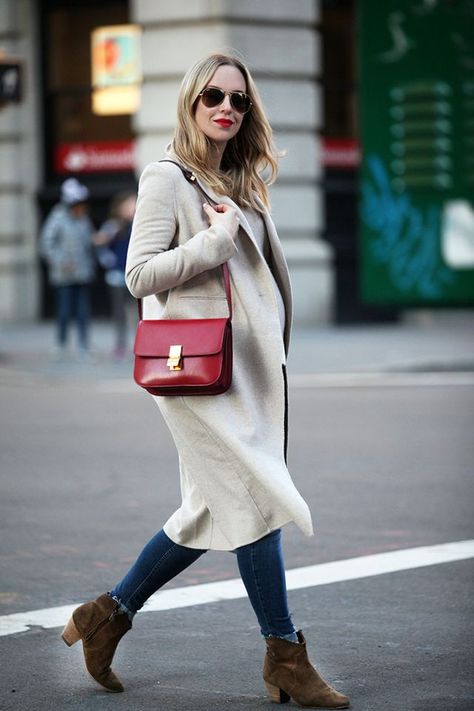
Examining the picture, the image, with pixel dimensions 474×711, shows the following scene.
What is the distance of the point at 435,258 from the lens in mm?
21312

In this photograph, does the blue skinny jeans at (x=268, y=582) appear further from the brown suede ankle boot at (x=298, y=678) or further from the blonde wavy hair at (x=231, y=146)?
the blonde wavy hair at (x=231, y=146)

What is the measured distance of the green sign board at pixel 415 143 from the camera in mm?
21016

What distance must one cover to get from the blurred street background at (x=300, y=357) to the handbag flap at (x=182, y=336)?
3.43 feet

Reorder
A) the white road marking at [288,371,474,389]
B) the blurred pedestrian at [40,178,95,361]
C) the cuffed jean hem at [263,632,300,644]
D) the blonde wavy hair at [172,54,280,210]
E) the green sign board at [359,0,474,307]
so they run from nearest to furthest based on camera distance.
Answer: the cuffed jean hem at [263,632,300,644] < the blonde wavy hair at [172,54,280,210] < the white road marking at [288,371,474,389] < the blurred pedestrian at [40,178,95,361] < the green sign board at [359,0,474,307]

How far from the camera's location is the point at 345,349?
17188 mm

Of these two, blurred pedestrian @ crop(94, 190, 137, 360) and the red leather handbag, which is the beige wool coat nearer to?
the red leather handbag

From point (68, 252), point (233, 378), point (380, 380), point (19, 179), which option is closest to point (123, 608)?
point (233, 378)

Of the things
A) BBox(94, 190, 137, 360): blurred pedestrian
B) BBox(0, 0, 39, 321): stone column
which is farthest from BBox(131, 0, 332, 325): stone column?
BBox(94, 190, 137, 360): blurred pedestrian

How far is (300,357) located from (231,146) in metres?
11.5

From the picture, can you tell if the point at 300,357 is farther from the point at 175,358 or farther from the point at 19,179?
the point at 175,358

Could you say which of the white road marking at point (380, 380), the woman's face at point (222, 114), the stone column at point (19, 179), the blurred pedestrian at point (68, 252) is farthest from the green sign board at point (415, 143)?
the woman's face at point (222, 114)

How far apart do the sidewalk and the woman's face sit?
1048 cm

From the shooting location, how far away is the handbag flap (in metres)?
4.41

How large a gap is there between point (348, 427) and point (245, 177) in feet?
21.8
